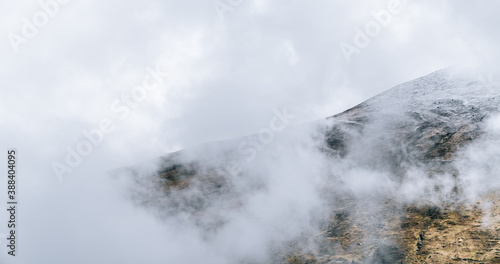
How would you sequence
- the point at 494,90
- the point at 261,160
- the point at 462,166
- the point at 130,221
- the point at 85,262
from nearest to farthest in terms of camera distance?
the point at 462,166 → the point at 85,262 → the point at 130,221 → the point at 494,90 → the point at 261,160

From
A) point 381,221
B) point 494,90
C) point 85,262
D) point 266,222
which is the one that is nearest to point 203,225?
point 266,222

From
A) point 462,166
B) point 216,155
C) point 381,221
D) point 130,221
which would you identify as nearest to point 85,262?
point 130,221

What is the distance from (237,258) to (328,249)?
50.8 ft

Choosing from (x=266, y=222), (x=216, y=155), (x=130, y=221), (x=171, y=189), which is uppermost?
(x=216, y=155)

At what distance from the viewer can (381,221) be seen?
6719 cm

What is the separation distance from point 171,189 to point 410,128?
5823cm

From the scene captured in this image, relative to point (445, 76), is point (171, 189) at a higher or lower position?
lower

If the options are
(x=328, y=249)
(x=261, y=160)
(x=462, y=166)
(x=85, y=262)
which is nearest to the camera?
(x=328, y=249)

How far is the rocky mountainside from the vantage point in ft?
198

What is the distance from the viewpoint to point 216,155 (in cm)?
10769

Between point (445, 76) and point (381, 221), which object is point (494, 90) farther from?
point (381, 221)

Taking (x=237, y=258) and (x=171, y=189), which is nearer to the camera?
(x=237, y=258)

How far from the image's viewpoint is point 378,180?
80750mm

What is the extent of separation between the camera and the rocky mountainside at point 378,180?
60469 millimetres
